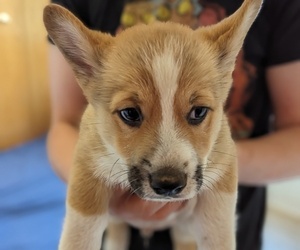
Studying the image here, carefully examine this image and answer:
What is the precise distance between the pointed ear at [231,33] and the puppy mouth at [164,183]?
0.93 feet

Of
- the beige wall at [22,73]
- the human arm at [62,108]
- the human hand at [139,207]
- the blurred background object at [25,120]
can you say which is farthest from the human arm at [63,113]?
the beige wall at [22,73]

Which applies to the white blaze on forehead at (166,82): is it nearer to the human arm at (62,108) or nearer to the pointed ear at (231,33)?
the pointed ear at (231,33)

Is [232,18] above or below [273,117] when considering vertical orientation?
above

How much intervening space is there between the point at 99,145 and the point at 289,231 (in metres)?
2.33

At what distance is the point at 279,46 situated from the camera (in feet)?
5.44

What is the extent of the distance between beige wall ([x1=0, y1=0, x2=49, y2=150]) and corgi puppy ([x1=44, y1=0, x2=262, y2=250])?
8.40 ft

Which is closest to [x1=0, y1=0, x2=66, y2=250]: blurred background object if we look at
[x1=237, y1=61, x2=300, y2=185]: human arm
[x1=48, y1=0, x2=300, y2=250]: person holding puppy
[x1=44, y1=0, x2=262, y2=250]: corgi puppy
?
[x1=48, y1=0, x2=300, y2=250]: person holding puppy

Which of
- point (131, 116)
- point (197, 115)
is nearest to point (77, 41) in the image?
point (131, 116)

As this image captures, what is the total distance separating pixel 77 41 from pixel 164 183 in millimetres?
401

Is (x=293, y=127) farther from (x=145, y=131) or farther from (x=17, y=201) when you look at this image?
(x=17, y=201)

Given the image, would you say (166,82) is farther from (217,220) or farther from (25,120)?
(25,120)

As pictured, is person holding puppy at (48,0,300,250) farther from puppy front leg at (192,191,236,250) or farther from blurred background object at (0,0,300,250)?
blurred background object at (0,0,300,250)

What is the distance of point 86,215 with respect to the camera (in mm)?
1249

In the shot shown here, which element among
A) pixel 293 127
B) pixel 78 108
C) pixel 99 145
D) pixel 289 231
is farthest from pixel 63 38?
pixel 289 231
